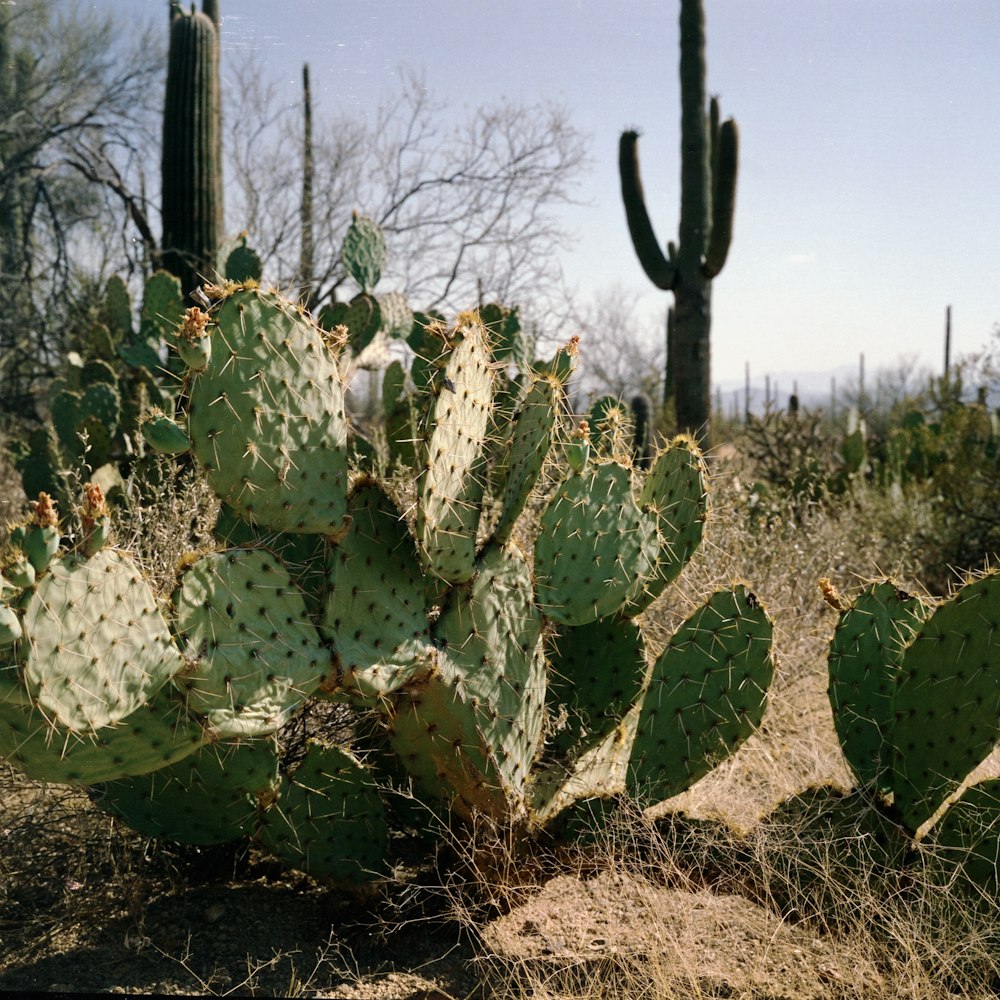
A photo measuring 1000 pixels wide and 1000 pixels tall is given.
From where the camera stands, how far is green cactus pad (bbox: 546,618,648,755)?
127 inches

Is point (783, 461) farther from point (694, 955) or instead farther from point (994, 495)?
point (694, 955)

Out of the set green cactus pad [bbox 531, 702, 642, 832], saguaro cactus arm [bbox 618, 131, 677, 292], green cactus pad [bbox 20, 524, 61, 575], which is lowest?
green cactus pad [bbox 531, 702, 642, 832]

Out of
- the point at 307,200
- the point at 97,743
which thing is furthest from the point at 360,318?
the point at 307,200

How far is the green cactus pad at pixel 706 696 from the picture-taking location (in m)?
2.99

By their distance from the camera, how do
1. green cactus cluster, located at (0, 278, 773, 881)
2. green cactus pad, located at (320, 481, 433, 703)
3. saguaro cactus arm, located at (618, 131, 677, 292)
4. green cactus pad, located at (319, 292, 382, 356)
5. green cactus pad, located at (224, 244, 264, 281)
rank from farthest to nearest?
1. saguaro cactus arm, located at (618, 131, 677, 292)
2. green cactus pad, located at (224, 244, 264, 281)
3. green cactus pad, located at (319, 292, 382, 356)
4. green cactus pad, located at (320, 481, 433, 703)
5. green cactus cluster, located at (0, 278, 773, 881)

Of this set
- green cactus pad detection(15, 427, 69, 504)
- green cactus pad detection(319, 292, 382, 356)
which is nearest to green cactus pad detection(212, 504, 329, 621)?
green cactus pad detection(15, 427, 69, 504)

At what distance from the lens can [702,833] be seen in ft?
9.57

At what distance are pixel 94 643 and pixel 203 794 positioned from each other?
0.94 metres

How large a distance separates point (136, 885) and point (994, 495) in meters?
6.48

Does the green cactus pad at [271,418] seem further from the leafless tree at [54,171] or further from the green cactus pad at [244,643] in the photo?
the leafless tree at [54,171]

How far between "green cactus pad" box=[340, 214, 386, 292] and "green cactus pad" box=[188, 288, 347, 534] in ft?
14.4

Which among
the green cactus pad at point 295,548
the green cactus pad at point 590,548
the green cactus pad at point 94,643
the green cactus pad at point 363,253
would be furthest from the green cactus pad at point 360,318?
the green cactus pad at point 94,643

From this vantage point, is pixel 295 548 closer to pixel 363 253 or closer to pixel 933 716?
pixel 933 716

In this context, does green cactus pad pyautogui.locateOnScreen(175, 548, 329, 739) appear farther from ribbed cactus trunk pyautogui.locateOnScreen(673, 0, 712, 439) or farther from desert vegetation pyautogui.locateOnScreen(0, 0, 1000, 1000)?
ribbed cactus trunk pyautogui.locateOnScreen(673, 0, 712, 439)
